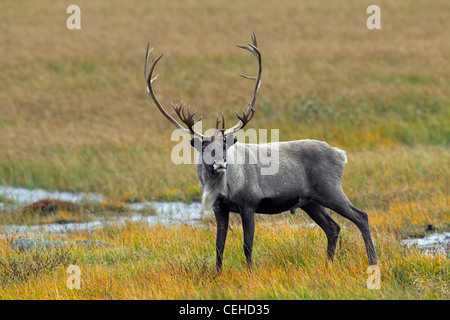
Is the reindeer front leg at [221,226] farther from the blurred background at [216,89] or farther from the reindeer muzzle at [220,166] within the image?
the blurred background at [216,89]

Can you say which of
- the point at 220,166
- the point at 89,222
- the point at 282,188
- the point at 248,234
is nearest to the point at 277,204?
the point at 282,188

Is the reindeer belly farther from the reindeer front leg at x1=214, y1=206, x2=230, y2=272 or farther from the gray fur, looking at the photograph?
the reindeer front leg at x1=214, y1=206, x2=230, y2=272

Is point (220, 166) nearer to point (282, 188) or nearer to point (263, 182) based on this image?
point (263, 182)

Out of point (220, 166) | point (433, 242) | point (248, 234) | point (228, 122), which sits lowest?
point (433, 242)

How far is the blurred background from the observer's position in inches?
620

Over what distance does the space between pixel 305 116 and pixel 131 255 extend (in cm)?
1448

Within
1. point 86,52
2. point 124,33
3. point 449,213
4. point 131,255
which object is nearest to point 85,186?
point 131,255

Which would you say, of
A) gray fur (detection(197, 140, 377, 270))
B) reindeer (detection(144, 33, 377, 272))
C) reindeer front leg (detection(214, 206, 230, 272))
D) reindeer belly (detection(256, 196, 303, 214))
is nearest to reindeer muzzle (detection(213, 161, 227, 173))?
reindeer (detection(144, 33, 377, 272))

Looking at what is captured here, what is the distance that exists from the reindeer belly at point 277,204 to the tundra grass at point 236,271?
51 centimetres

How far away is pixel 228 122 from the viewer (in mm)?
22484

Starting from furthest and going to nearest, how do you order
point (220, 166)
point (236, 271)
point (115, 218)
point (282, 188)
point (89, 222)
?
point (89, 222) → point (115, 218) → point (282, 188) → point (236, 271) → point (220, 166)

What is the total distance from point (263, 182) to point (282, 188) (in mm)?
248

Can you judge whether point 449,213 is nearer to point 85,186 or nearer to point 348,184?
point 348,184

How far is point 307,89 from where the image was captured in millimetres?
24906
